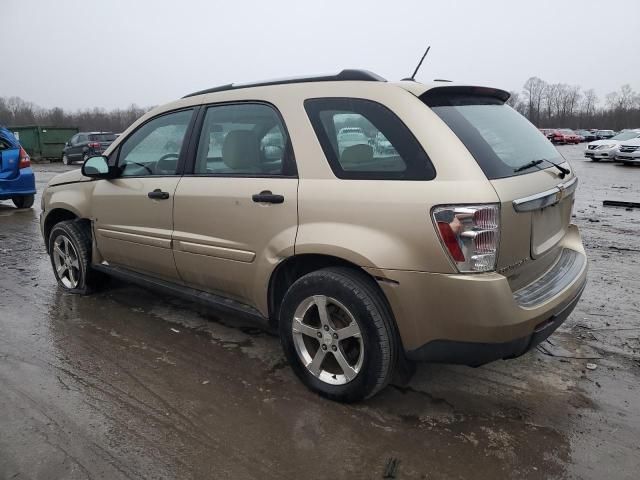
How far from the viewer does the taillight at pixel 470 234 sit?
2.38 metres

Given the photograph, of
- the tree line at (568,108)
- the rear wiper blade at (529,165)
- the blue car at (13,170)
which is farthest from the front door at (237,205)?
the tree line at (568,108)

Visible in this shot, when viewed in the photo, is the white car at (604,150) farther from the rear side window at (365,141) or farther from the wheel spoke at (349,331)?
the wheel spoke at (349,331)

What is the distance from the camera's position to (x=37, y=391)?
3055 millimetres

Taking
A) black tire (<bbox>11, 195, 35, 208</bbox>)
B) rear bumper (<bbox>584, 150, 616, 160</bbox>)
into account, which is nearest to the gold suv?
black tire (<bbox>11, 195, 35, 208</bbox>)

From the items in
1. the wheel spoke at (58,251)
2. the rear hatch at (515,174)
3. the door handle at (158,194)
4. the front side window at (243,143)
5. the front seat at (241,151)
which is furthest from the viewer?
the wheel spoke at (58,251)

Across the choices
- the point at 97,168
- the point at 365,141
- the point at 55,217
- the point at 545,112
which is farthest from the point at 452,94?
the point at 545,112

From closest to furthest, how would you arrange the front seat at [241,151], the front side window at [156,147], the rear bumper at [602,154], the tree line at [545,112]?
the front seat at [241,151] < the front side window at [156,147] < the rear bumper at [602,154] < the tree line at [545,112]

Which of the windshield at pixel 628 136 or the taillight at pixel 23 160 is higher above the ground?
the taillight at pixel 23 160


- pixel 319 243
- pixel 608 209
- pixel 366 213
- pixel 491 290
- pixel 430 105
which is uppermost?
pixel 430 105

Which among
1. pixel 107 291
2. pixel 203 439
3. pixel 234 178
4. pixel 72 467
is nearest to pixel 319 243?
pixel 234 178

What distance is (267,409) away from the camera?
2875 mm

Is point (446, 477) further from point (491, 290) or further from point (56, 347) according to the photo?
point (56, 347)

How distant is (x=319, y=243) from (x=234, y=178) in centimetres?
84

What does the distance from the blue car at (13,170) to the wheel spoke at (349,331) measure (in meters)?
9.46
